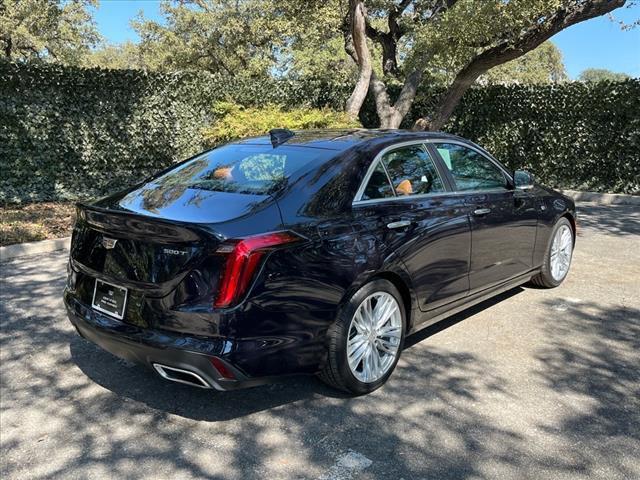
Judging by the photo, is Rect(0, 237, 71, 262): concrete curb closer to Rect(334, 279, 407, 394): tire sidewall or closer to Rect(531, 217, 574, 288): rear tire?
Rect(334, 279, 407, 394): tire sidewall

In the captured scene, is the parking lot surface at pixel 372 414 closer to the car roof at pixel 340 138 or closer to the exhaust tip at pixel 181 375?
the exhaust tip at pixel 181 375

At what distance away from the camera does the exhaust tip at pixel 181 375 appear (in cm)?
296

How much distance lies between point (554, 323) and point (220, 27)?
2114 cm

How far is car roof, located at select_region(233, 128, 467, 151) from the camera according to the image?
3922 millimetres

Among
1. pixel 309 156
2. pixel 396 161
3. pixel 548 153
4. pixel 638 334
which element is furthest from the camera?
pixel 548 153

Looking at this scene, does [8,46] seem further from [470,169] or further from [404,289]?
[404,289]

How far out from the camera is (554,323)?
4766 mm

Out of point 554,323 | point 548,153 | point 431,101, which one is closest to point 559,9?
point 548,153

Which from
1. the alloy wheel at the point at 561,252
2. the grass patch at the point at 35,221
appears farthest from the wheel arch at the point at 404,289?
the grass patch at the point at 35,221

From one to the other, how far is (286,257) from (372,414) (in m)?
1.11

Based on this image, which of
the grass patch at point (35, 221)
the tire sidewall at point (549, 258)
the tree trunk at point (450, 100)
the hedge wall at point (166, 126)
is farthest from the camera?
the tree trunk at point (450, 100)

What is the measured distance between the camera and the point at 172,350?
294cm

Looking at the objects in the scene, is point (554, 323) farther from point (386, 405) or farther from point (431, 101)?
point (431, 101)

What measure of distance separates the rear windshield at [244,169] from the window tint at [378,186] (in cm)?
31
